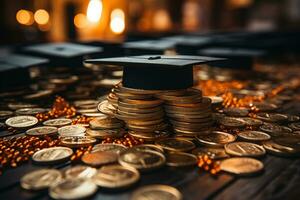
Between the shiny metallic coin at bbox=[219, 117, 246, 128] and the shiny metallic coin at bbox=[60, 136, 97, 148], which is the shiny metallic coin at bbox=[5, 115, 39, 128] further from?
the shiny metallic coin at bbox=[219, 117, 246, 128]

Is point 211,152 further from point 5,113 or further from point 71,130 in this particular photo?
point 5,113

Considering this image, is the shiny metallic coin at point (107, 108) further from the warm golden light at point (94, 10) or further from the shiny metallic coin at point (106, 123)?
the warm golden light at point (94, 10)

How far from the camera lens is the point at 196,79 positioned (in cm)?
455

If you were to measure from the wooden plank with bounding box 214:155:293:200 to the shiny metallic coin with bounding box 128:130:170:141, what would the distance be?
0.70 meters

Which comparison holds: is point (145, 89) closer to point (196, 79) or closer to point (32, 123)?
point (32, 123)

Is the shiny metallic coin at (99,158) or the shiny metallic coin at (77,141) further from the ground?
the shiny metallic coin at (77,141)

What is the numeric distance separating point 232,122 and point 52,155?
1.44 meters

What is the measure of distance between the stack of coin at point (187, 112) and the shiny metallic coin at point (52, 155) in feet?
2.63

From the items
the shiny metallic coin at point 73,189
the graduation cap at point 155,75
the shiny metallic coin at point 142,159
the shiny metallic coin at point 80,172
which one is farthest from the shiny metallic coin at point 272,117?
the shiny metallic coin at point 73,189

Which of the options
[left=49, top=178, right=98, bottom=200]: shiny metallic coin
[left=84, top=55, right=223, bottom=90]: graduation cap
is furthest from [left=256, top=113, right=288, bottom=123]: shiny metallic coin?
[left=49, top=178, right=98, bottom=200]: shiny metallic coin

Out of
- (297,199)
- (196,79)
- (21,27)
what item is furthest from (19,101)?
(21,27)

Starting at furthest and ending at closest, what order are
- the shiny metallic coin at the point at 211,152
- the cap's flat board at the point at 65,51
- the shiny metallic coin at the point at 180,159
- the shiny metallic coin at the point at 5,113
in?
1. the cap's flat board at the point at 65,51
2. the shiny metallic coin at the point at 5,113
3. the shiny metallic coin at the point at 211,152
4. the shiny metallic coin at the point at 180,159

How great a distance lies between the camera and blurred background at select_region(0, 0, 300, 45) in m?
11.7

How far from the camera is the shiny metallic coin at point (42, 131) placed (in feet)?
7.60
